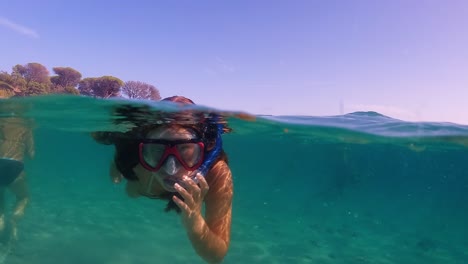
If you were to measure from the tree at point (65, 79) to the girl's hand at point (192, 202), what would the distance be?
8.56 meters

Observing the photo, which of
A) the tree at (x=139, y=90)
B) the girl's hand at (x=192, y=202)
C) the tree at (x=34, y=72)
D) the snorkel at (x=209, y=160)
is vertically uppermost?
the tree at (x=34, y=72)

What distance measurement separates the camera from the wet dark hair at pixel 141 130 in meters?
6.96

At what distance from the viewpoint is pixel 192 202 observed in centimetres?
524

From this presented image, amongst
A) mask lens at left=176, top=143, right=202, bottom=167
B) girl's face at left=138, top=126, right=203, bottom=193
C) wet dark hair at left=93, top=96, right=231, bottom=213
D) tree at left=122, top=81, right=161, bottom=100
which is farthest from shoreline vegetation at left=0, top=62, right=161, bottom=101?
mask lens at left=176, top=143, right=202, bottom=167

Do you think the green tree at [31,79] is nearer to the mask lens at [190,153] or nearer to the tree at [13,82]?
the tree at [13,82]

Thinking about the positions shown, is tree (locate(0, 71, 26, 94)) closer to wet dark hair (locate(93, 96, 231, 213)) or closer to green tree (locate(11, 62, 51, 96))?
green tree (locate(11, 62, 51, 96))

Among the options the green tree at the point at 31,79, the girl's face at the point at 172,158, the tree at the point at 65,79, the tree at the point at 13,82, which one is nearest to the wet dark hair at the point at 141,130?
the girl's face at the point at 172,158

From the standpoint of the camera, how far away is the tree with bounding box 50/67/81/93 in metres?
11.8

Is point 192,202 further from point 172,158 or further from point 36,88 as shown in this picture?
point 36,88

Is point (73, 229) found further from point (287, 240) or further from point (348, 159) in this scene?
point (348, 159)

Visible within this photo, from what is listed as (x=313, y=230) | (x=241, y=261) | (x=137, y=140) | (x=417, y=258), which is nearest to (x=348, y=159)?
(x=313, y=230)

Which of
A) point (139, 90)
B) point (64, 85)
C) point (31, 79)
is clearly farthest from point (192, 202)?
point (31, 79)

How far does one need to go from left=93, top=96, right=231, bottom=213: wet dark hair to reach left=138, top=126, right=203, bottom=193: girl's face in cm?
38

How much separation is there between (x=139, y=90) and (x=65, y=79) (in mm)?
3301
